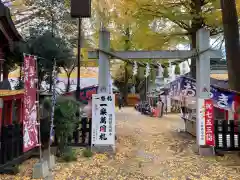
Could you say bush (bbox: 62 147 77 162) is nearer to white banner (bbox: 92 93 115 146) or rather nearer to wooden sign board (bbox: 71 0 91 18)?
white banner (bbox: 92 93 115 146)

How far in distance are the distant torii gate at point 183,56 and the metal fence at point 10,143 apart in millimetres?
3229

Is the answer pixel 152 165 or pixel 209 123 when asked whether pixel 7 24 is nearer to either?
pixel 152 165

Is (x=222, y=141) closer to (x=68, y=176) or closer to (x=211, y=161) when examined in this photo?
(x=211, y=161)

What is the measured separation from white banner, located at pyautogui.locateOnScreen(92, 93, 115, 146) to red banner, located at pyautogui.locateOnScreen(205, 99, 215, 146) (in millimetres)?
3037

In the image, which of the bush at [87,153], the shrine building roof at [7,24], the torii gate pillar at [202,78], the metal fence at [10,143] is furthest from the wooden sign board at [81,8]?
the bush at [87,153]

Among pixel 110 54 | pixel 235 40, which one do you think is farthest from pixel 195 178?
pixel 235 40

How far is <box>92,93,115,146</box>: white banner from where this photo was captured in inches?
386

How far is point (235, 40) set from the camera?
A: 1030 centimetres

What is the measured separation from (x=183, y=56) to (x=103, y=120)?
135 inches

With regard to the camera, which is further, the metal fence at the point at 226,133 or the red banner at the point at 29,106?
the metal fence at the point at 226,133

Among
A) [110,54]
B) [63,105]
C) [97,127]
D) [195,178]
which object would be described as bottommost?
[195,178]

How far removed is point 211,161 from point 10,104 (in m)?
6.18

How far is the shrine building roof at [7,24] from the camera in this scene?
866 centimetres

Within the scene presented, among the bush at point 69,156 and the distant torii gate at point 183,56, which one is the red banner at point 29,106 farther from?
the distant torii gate at point 183,56
